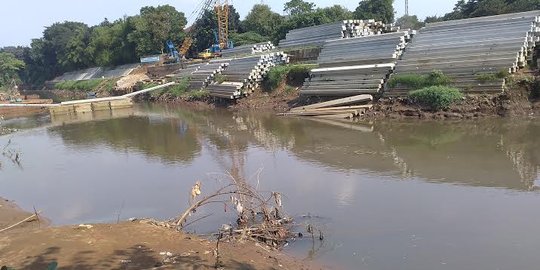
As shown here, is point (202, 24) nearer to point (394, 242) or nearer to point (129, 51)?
point (129, 51)

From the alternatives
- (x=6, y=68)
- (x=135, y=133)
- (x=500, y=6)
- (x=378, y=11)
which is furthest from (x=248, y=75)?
(x=6, y=68)

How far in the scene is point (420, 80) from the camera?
698 inches

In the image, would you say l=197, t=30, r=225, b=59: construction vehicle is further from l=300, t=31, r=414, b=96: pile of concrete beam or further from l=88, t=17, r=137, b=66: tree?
l=300, t=31, r=414, b=96: pile of concrete beam

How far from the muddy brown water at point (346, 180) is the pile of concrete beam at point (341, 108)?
30.9 inches

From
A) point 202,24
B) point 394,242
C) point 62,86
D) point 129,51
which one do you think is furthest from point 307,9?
point 394,242

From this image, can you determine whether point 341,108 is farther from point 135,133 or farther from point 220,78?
point 220,78

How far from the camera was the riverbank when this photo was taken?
5.59 meters

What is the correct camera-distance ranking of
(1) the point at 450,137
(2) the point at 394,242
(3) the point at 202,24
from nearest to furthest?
(2) the point at 394,242 < (1) the point at 450,137 < (3) the point at 202,24

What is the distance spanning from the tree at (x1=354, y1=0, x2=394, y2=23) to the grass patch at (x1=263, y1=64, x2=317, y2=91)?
22049 mm

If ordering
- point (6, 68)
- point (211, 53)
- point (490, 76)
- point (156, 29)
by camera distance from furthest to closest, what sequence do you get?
point (6, 68) → point (156, 29) → point (211, 53) → point (490, 76)

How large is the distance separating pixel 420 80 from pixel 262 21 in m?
35.0

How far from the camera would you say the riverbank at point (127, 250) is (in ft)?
18.3

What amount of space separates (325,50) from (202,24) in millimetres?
33585

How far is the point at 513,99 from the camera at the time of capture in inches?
630
